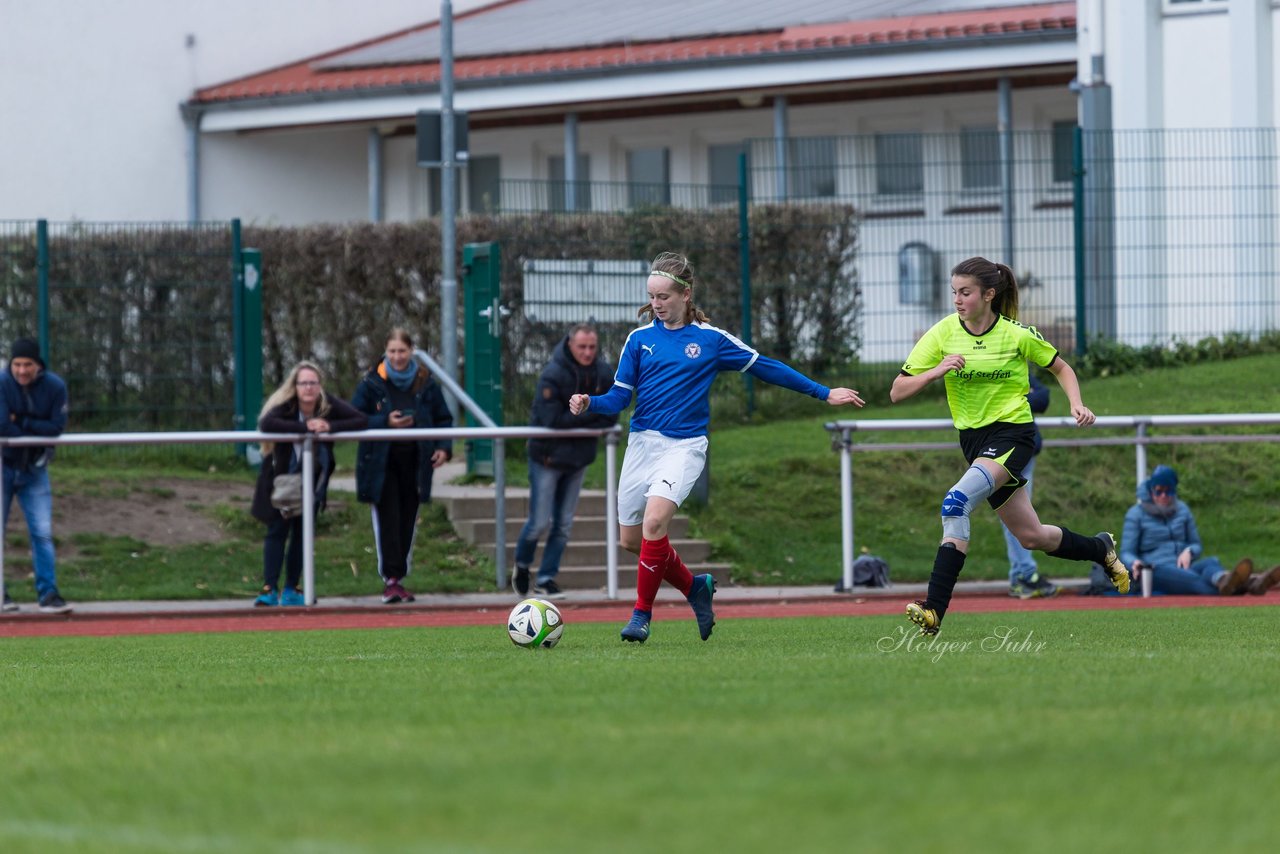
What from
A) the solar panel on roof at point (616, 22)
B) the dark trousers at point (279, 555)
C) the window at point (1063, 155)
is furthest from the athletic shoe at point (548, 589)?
the solar panel on roof at point (616, 22)

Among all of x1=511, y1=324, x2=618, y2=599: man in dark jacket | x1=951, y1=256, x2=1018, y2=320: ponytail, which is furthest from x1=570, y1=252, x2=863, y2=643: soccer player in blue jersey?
x1=511, y1=324, x2=618, y2=599: man in dark jacket

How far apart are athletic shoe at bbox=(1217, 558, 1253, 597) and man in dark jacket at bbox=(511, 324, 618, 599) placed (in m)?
4.81

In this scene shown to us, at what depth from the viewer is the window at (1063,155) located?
20.2m

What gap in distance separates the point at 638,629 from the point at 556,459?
522 centimetres

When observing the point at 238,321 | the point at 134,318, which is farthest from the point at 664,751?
the point at 134,318

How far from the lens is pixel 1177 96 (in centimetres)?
2228

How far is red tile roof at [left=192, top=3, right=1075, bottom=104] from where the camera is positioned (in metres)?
26.4

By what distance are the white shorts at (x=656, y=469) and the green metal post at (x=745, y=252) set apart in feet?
33.4

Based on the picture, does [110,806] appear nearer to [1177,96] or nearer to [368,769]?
[368,769]

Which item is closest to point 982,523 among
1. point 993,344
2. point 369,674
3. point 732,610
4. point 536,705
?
point 732,610

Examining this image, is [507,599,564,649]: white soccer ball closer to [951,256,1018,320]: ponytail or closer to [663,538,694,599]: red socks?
[663,538,694,599]: red socks

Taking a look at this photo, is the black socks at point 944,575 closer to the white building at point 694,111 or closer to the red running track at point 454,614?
the red running track at point 454,614

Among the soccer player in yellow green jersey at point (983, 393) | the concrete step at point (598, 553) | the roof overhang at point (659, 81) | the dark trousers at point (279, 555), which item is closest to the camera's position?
the soccer player in yellow green jersey at point (983, 393)

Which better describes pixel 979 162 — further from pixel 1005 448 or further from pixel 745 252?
pixel 1005 448
